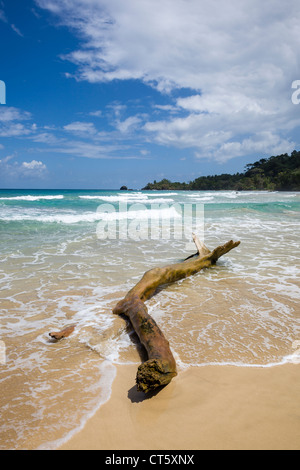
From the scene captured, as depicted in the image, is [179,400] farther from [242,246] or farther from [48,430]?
[242,246]

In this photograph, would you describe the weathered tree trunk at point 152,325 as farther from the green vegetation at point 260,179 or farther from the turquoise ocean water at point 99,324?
the green vegetation at point 260,179

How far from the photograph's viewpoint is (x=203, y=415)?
1.97 m

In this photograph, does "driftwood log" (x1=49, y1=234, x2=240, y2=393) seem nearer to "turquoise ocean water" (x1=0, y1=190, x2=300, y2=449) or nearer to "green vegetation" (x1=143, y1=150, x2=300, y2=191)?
"turquoise ocean water" (x1=0, y1=190, x2=300, y2=449)

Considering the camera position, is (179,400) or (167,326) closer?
(179,400)

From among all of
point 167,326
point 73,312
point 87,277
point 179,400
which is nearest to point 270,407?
point 179,400

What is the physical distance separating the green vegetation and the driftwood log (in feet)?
283

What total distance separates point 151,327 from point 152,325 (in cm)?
3

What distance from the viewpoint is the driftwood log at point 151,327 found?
2.11 meters

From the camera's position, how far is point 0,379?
2.45m

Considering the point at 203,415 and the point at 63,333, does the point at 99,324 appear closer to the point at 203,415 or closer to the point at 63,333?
the point at 63,333

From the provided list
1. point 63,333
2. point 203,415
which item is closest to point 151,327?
point 203,415

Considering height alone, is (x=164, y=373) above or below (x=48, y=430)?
above

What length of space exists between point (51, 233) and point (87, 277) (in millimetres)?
6569

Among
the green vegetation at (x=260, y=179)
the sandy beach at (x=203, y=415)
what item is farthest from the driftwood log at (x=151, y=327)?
the green vegetation at (x=260, y=179)
